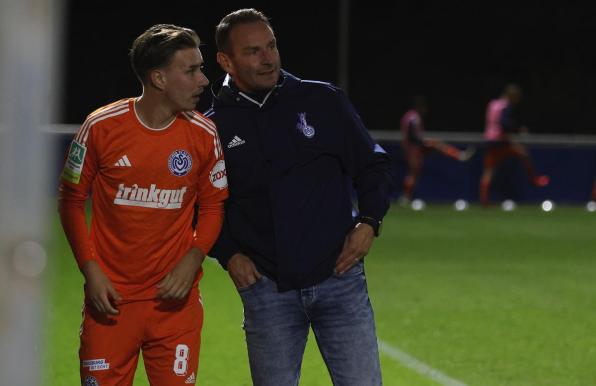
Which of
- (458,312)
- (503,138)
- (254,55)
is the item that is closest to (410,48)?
(503,138)

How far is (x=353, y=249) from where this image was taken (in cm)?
398

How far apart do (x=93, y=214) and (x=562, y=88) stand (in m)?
32.1

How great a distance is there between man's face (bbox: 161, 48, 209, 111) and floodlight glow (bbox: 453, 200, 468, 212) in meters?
16.6

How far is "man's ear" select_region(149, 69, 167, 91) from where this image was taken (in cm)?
385

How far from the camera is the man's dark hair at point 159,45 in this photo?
3.84m

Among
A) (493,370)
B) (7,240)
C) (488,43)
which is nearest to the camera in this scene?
(7,240)

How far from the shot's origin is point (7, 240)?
1.26 meters

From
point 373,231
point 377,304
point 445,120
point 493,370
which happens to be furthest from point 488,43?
point 373,231

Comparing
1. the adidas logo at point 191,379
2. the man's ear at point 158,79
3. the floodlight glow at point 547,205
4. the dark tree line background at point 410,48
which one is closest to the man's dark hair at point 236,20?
the man's ear at point 158,79

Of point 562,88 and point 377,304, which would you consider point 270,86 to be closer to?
point 377,304

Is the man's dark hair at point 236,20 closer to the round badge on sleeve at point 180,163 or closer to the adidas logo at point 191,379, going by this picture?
the round badge on sleeve at point 180,163

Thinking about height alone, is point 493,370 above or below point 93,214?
below

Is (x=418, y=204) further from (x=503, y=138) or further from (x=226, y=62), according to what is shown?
(x=226, y=62)

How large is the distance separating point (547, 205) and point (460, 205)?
1623mm
